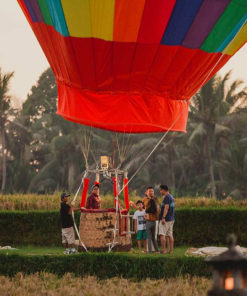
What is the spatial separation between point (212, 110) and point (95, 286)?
32.6 meters

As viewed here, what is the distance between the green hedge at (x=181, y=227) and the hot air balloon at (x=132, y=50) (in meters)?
4.16

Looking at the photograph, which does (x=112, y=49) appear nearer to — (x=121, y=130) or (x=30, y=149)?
(x=121, y=130)

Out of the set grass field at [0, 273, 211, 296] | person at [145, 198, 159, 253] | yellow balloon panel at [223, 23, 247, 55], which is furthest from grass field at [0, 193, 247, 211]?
grass field at [0, 273, 211, 296]

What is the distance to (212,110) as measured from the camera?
4059 centimetres

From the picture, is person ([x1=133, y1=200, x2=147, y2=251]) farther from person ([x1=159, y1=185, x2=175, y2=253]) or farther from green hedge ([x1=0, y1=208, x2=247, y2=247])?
green hedge ([x1=0, y1=208, x2=247, y2=247])

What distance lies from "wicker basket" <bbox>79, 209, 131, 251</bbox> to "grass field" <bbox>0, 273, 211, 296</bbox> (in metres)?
1.86

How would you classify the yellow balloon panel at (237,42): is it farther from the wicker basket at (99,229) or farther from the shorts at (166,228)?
the wicker basket at (99,229)

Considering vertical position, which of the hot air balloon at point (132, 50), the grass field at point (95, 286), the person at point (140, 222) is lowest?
the grass field at point (95, 286)

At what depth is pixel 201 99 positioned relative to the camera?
39938mm

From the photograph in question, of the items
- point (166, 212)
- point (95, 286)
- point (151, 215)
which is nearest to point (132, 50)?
point (166, 212)

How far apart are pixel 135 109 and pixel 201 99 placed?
96.1 feet

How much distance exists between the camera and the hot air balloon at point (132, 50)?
402 inches

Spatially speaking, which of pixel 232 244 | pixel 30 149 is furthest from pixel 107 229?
pixel 30 149

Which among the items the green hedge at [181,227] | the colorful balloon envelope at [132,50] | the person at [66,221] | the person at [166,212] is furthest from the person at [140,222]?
the green hedge at [181,227]
